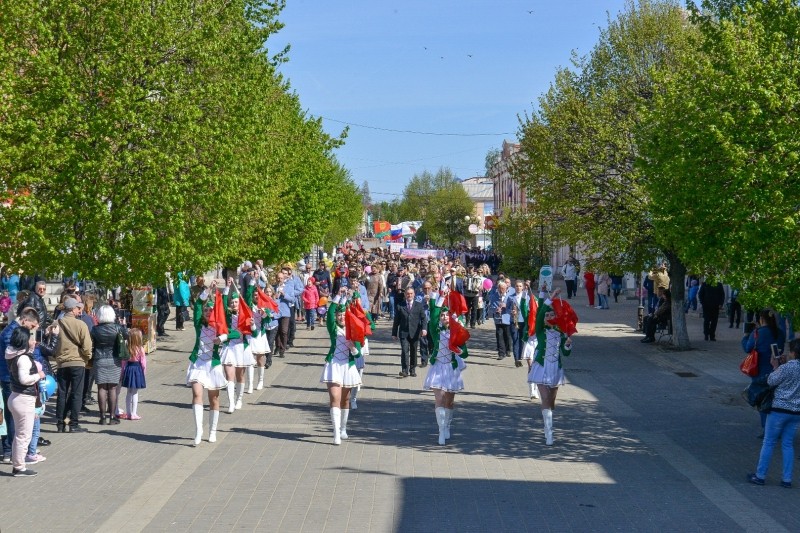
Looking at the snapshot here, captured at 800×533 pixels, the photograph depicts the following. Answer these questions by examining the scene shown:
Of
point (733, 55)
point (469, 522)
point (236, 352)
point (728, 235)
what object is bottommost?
point (469, 522)

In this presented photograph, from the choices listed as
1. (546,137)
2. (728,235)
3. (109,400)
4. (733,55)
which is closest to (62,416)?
(109,400)

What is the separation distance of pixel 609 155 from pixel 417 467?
52.0 feet

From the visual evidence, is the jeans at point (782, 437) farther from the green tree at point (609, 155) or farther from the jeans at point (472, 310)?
the jeans at point (472, 310)

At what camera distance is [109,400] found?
14477mm

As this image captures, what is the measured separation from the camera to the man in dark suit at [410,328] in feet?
65.7

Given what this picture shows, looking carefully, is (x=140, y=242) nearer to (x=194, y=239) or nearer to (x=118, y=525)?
(x=194, y=239)

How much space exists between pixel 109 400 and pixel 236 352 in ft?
6.39

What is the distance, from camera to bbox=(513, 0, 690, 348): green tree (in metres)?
25.2

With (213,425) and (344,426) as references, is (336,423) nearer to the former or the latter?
(344,426)

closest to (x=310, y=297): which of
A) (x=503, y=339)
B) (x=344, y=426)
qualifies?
(x=503, y=339)

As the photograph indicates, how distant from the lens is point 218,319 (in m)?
13.3

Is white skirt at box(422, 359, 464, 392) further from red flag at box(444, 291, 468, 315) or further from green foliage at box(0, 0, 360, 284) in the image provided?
green foliage at box(0, 0, 360, 284)

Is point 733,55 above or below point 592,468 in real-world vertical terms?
above

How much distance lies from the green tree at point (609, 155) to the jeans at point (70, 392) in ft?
46.4
